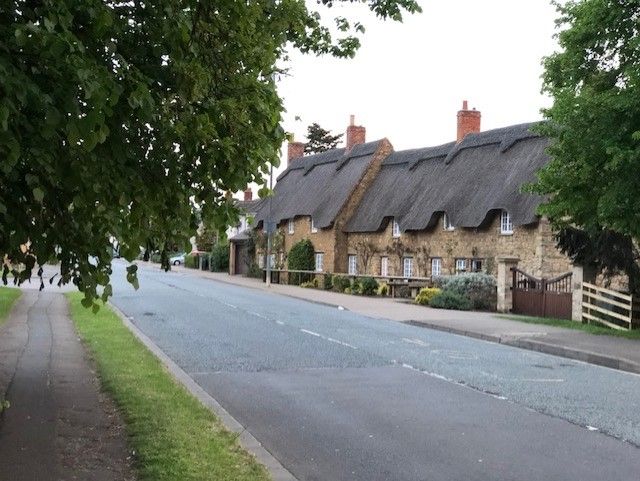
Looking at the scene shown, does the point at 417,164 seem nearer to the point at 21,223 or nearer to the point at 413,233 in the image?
the point at 413,233

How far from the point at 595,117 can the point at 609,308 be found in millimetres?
7148

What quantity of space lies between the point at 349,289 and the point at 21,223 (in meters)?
33.1

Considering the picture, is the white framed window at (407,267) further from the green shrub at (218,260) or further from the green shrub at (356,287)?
the green shrub at (218,260)

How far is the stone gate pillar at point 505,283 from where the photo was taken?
26.4 m

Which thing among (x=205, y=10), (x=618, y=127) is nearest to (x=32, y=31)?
(x=205, y=10)

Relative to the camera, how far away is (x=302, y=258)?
46.1m

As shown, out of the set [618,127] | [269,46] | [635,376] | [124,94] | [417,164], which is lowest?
[635,376]

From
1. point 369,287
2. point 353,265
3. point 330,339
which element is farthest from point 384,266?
point 330,339

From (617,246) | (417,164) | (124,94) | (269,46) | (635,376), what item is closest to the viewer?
(124,94)

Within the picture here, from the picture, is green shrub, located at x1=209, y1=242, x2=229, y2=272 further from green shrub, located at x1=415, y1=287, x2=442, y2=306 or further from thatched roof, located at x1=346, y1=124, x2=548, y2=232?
green shrub, located at x1=415, y1=287, x2=442, y2=306

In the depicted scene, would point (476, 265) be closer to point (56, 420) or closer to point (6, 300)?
point (6, 300)

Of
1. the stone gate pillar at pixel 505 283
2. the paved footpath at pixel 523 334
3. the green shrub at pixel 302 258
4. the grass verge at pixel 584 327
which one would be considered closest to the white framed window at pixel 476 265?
the paved footpath at pixel 523 334

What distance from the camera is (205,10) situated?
461cm

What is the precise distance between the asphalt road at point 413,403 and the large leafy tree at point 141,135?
8.69ft
